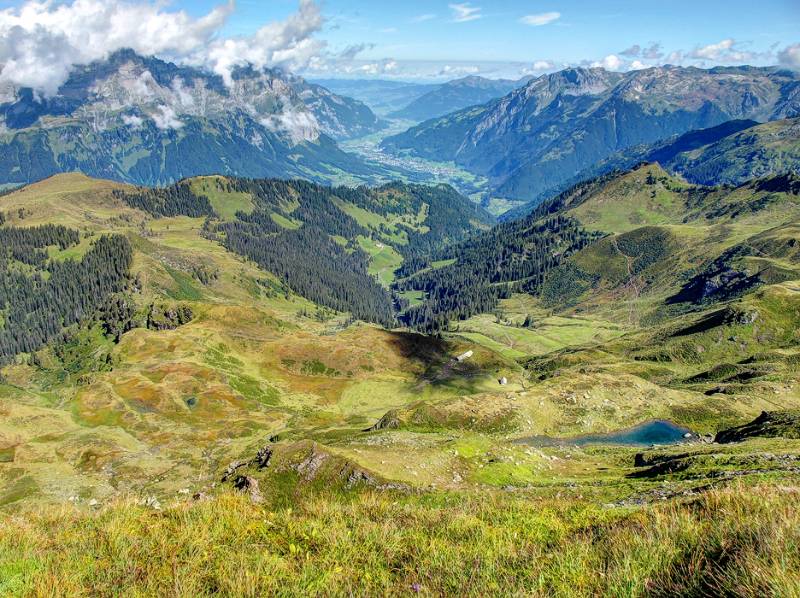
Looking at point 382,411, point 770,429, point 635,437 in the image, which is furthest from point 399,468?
point 382,411

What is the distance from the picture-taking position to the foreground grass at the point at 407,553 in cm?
670

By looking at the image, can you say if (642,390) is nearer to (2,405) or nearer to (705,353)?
(705,353)

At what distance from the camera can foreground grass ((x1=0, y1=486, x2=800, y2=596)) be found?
6699 millimetres

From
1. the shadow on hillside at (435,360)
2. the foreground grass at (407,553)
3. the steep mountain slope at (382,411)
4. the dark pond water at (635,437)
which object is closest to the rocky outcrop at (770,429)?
the steep mountain slope at (382,411)

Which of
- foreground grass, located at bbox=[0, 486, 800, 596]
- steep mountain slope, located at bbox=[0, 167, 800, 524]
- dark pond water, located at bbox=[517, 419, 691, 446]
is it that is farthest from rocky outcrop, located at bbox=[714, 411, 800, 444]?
foreground grass, located at bbox=[0, 486, 800, 596]

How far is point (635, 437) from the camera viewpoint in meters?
96.4

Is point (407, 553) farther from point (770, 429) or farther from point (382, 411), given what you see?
point (382, 411)

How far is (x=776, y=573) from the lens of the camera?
5504 mm

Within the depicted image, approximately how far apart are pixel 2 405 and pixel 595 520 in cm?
15857

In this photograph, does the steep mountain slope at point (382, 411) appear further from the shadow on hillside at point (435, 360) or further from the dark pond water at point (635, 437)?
the dark pond water at point (635, 437)

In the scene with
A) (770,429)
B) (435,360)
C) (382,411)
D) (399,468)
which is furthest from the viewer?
(435,360)

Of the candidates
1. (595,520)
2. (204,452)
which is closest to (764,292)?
(204,452)

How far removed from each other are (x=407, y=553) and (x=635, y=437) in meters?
101

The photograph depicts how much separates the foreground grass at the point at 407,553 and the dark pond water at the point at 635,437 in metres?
86.7
